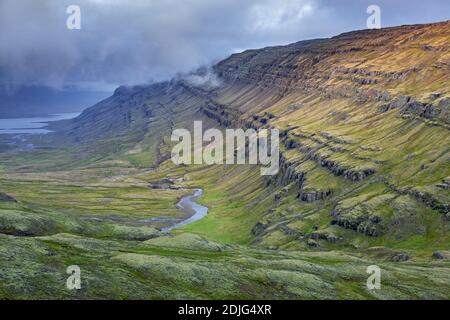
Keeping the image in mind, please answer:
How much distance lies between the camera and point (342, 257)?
160m

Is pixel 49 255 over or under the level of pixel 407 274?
over

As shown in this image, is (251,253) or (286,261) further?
(251,253)

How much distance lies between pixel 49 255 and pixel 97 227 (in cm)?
8379

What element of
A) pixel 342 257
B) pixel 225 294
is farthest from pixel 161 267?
pixel 342 257

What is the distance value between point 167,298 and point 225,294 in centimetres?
1171

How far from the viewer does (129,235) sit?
178875 mm

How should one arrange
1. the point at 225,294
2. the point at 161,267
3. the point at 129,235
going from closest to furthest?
1. the point at 225,294
2. the point at 161,267
3. the point at 129,235

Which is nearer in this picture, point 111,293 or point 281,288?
point 111,293
